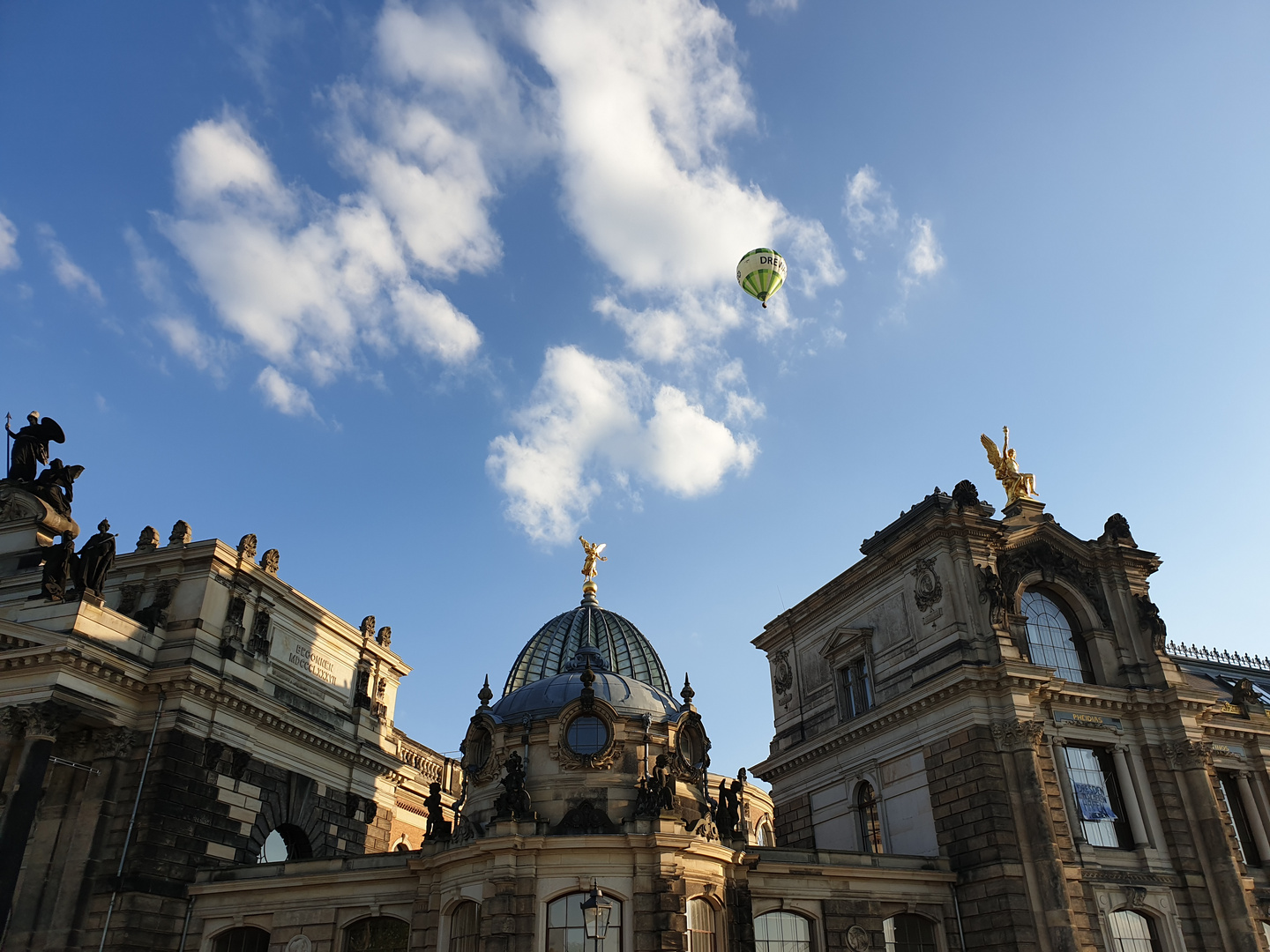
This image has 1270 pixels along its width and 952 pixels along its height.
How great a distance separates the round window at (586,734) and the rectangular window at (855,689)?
1599 cm

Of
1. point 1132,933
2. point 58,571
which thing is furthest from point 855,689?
point 58,571

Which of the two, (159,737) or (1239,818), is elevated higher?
(159,737)

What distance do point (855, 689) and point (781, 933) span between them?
1370 cm

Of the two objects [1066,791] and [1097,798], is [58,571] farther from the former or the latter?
[1097,798]

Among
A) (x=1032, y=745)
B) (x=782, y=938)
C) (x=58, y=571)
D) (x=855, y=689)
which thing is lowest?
(x=782, y=938)

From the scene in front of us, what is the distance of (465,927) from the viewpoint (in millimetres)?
28969

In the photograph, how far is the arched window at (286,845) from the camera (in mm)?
39594

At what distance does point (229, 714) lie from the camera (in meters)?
37.8

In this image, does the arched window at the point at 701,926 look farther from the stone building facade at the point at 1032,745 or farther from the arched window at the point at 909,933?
the stone building facade at the point at 1032,745

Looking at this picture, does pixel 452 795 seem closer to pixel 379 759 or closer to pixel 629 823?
pixel 379 759

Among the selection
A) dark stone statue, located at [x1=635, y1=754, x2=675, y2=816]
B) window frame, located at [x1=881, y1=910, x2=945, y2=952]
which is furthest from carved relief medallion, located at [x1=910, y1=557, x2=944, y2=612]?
dark stone statue, located at [x1=635, y1=754, x2=675, y2=816]

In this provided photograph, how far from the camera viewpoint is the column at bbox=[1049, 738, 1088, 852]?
116ft

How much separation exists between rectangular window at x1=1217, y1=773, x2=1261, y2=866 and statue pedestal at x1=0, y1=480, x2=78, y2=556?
52068 mm

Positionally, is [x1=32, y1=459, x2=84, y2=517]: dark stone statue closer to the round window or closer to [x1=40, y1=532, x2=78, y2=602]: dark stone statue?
[x1=40, y1=532, x2=78, y2=602]: dark stone statue
